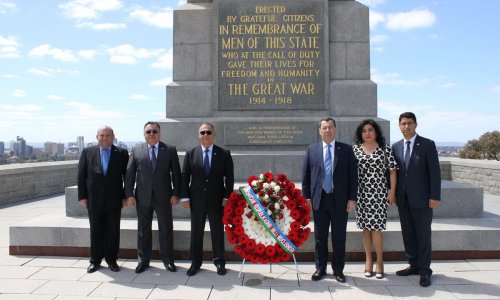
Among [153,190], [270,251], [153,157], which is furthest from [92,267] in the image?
[270,251]

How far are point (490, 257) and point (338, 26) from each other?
479 centimetres

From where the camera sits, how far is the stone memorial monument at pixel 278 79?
737 centimetres

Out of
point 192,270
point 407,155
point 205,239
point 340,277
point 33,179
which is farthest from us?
point 33,179

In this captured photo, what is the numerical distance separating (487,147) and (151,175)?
3750 centimetres

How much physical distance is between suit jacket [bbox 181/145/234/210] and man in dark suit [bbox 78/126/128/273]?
904mm

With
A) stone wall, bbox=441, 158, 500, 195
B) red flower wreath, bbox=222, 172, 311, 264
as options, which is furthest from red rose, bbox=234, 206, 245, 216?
stone wall, bbox=441, 158, 500, 195

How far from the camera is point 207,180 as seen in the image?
4781 mm

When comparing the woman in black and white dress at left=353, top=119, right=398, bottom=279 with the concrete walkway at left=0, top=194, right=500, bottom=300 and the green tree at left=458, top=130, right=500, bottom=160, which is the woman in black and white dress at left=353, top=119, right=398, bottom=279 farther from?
the green tree at left=458, top=130, right=500, bottom=160

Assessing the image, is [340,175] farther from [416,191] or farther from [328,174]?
[416,191]

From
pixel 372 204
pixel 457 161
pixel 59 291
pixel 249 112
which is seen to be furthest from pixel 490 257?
pixel 457 161

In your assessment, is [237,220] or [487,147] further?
[487,147]

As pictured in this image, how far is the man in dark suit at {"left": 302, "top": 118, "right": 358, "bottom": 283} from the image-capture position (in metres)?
4.49

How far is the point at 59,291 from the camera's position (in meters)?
4.29

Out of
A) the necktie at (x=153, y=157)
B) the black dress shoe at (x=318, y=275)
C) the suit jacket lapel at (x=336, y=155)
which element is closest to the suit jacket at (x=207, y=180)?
the necktie at (x=153, y=157)
